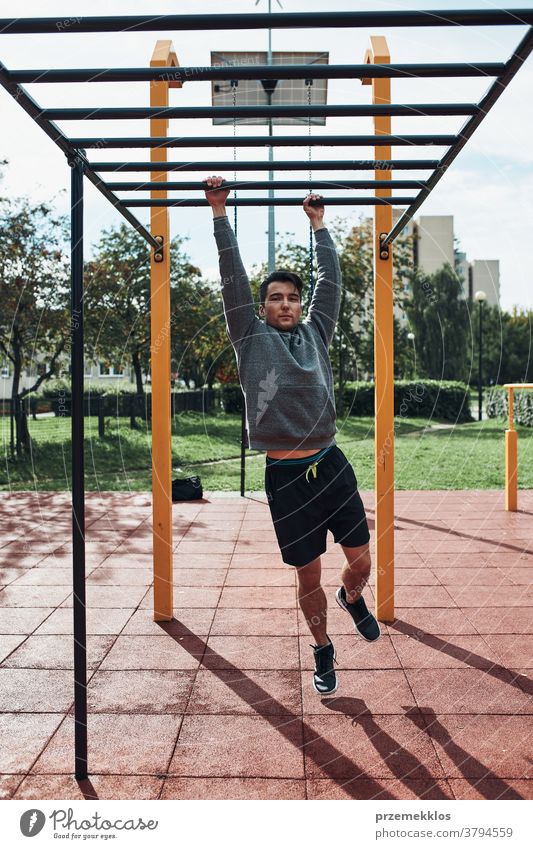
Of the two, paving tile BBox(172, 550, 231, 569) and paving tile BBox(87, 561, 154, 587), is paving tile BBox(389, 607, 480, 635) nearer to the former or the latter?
paving tile BBox(172, 550, 231, 569)

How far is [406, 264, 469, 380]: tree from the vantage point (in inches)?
1300

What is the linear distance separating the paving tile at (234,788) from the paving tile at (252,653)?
1123 mm

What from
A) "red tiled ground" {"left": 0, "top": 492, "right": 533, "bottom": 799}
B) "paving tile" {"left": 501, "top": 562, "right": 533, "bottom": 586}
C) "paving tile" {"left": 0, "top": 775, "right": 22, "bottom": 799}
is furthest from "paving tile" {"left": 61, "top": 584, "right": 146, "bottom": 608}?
"paving tile" {"left": 501, "top": 562, "right": 533, "bottom": 586}

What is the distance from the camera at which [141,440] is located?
58.0 ft

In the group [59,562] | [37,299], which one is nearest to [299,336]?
[59,562]

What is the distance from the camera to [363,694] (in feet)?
11.2

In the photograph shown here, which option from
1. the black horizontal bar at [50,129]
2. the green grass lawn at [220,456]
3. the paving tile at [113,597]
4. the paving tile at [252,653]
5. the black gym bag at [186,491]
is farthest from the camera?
the green grass lawn at [220,456]

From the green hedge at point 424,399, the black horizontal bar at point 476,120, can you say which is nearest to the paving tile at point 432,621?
the black horizontal bar at point 476,120

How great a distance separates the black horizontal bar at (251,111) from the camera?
2.56 meters

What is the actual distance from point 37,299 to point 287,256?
519 centimetres

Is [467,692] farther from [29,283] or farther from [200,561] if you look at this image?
[29,283]

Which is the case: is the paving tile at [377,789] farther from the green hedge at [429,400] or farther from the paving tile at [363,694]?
the green hedge at [429,400]

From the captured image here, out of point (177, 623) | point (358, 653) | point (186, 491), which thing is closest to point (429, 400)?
point (186, 491)

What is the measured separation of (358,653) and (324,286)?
1.90 metres
